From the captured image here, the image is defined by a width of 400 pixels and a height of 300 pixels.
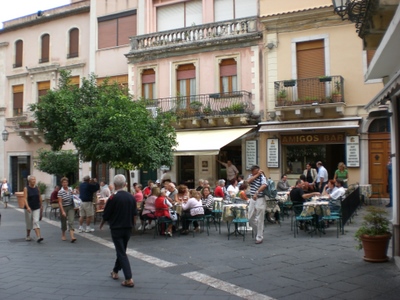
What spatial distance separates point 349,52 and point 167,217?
10.9m

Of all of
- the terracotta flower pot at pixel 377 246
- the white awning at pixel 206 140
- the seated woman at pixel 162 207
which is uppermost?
the white awning at pixel 206 140

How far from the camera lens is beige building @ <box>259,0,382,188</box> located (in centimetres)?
1708

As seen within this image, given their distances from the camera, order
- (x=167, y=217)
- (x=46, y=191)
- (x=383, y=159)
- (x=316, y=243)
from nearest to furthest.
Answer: (x=316, y=243) → (x=167, y=217) → (x=383, y=159) → (x=46, y=191)

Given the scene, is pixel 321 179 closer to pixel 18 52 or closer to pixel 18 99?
pixel 18 99

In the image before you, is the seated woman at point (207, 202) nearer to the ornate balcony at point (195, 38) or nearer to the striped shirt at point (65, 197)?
the striped shirt at point (65, 197)

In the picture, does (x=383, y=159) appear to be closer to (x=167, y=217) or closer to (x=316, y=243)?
(x=316, y=243)

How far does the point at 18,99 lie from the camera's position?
27594 mm

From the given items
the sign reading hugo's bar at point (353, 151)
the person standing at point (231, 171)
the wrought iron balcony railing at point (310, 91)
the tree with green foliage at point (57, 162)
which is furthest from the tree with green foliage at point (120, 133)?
the sign reading hugo's bar at point (353, 151)

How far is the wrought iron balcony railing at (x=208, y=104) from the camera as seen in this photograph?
19.2m

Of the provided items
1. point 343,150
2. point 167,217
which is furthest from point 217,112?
point 167,217

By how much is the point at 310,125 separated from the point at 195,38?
280 inches

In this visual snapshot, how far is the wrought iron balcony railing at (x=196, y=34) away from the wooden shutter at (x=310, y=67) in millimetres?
2501

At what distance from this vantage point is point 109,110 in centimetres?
1193

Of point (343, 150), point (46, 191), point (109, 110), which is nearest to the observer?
point (109, 110)
